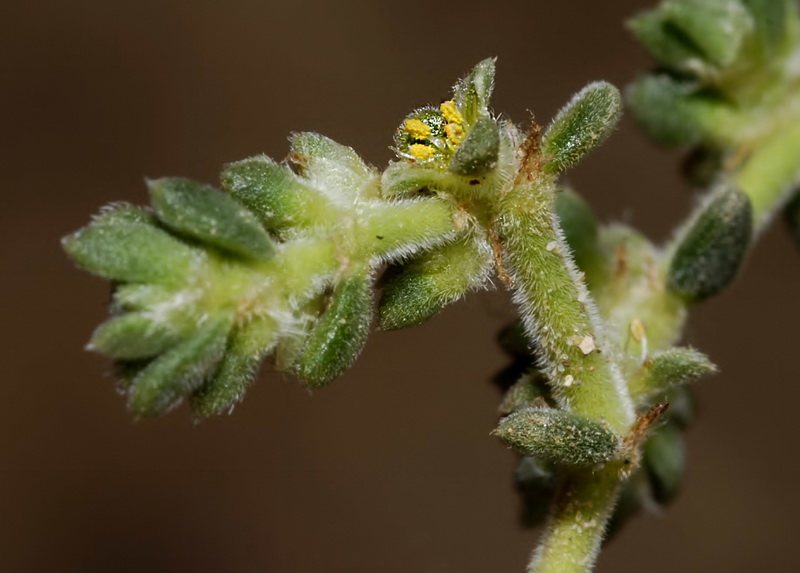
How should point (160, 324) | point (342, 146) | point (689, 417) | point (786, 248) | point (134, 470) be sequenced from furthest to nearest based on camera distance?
point (786, 248) < point (134, 470) < point (689, 417) < point (342, 146) < point (160, 324)

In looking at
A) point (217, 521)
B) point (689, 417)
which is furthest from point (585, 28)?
point (689, 417)

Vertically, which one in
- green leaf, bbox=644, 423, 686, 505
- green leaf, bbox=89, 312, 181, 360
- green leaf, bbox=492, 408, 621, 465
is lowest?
green leaf, bbox=644, 423, 686, 505

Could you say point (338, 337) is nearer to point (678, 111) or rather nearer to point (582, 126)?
point (582, 126)

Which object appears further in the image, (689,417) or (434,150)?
(689,417)

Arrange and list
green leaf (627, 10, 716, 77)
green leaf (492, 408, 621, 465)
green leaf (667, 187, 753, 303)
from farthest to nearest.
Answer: green leaf (627, 10, 716, 77)
green leaf (667, 187, 753, 303)
green leaf (492, 408, 621, 465)

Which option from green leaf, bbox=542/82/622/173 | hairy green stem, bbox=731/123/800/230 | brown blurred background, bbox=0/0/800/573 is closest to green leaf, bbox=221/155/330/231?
green leaf, bbox=542/82/622/173

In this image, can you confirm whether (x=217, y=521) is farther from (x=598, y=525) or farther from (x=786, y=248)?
(x=598, y=525)

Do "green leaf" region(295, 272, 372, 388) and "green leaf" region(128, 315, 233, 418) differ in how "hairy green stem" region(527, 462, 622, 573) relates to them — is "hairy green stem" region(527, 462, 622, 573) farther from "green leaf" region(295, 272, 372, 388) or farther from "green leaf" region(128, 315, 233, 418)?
"green leaf" region(128, 315, 233, 418)
